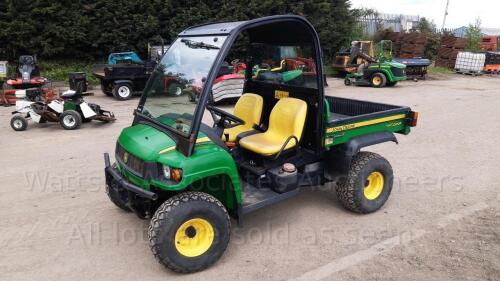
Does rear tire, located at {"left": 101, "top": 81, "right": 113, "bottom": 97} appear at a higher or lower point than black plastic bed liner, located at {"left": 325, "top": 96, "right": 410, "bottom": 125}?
lower

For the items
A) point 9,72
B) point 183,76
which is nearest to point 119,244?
point 183,76

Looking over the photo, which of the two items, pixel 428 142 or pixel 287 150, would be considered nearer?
pixel 287 150

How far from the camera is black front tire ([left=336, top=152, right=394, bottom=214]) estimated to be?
3939 millimetres

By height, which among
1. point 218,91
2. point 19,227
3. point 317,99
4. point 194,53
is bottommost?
point 19,227

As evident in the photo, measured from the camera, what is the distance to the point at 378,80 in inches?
563

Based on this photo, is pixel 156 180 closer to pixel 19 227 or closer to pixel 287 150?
pixel 287 150

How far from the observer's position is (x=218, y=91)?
31.8 ft

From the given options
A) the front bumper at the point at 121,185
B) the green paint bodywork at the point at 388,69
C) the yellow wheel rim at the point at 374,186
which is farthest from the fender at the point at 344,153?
the green paint bodywork at the point at 388,69

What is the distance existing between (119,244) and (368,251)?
→ 2.13 metres

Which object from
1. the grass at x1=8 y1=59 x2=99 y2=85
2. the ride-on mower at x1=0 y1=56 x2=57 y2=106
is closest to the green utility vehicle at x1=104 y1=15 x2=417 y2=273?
the ride-on mower at x1=0 y1=56 x2=57 y2=106

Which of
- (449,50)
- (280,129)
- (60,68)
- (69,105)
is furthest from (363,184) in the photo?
(449,50)

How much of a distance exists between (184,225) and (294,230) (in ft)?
3.94

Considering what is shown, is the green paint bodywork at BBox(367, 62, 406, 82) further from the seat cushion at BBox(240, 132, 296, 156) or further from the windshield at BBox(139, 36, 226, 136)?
the windshield at BBox(139, 36, 226, 136)

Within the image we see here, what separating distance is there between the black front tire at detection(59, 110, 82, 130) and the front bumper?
179 inches
